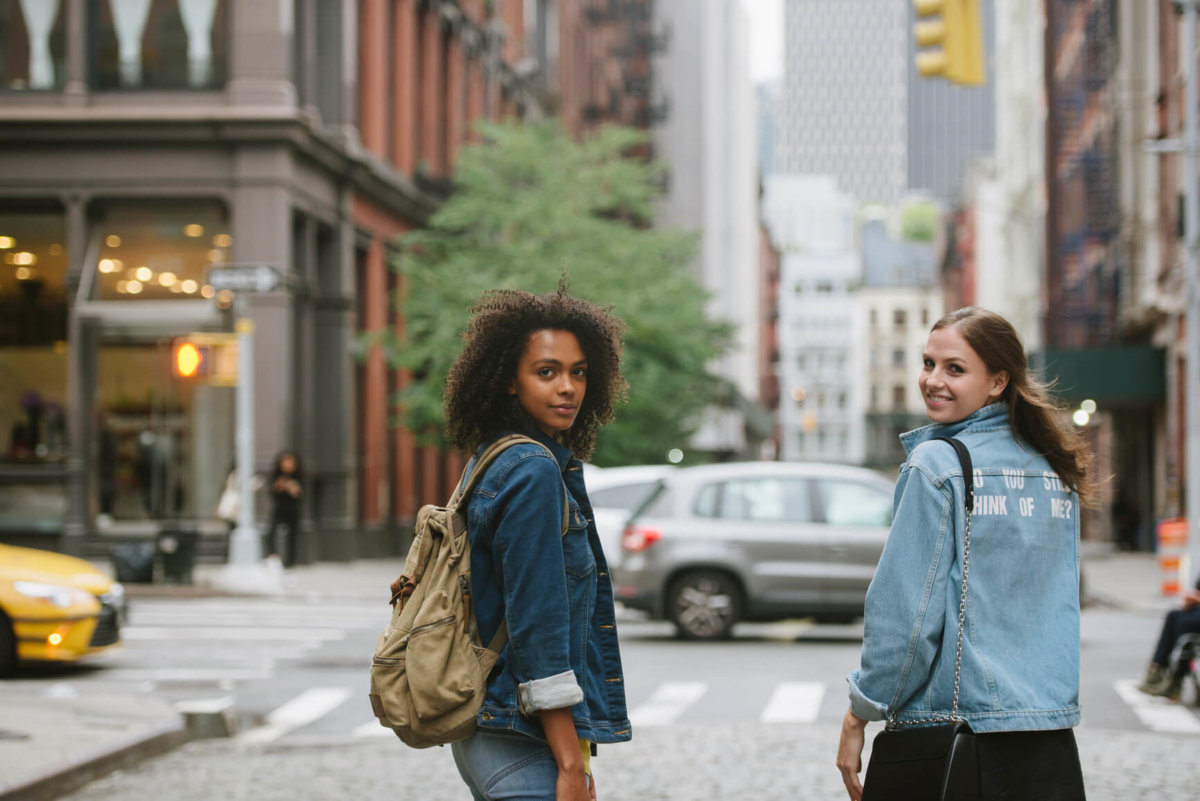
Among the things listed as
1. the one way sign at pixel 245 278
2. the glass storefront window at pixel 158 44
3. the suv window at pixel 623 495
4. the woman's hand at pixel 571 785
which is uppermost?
the glass storefront window at pixel 158 44

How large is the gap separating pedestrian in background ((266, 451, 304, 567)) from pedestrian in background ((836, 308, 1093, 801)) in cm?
2130

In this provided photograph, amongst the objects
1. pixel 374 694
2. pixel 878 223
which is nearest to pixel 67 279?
pixel 374 694

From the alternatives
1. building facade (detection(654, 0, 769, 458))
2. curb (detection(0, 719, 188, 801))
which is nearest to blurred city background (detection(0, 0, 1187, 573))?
curb (detection(0, 719, 188, 801))

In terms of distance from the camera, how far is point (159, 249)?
Result: 1070 inches

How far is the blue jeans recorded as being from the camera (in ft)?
11.9

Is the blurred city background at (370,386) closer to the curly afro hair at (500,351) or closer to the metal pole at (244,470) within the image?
the metal pole at (244,470)

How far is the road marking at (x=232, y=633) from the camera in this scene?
1611 centimetres

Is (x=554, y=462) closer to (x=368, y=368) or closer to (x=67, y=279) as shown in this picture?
(x=67, y=279)

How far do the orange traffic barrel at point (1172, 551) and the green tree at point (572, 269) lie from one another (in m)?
10.2

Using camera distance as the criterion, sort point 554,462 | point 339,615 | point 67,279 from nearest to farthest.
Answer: point 554,462
point 339,615
point 67,279

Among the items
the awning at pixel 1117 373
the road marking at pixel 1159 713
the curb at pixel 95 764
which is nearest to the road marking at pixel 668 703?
the curb at pixel 95 764

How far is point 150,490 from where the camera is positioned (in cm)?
2688

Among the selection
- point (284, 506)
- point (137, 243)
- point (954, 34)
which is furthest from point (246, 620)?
point (137, 243)

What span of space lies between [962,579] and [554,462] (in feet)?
3.10
